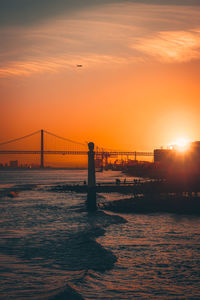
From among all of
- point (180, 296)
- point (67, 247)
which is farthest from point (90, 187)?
point (180, 296)

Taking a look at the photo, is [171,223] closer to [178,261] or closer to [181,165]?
[178,261]

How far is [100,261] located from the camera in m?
11.5

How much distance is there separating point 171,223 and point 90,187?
18.2 ft

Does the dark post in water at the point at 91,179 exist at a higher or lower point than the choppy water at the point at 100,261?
higher

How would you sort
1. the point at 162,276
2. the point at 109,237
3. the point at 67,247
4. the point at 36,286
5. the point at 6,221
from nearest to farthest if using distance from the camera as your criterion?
the point at 36,286
the point at 162,276
the point at 67,247
the point at 109,237
the point at 6,221

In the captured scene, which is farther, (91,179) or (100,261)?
(91,179)

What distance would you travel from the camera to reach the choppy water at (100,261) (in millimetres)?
8719

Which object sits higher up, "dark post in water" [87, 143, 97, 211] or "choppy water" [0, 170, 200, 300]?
"dark post in water" [87, 143, 97, 211]

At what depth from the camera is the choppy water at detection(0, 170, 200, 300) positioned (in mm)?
8719

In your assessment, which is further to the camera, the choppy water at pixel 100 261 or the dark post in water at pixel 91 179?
the dark post in water at pixel 91 179

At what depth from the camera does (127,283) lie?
30.5ft

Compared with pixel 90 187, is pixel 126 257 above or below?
below

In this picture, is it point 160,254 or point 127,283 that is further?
point 160,254

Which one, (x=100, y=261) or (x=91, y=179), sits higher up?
(x=91, y=179)
